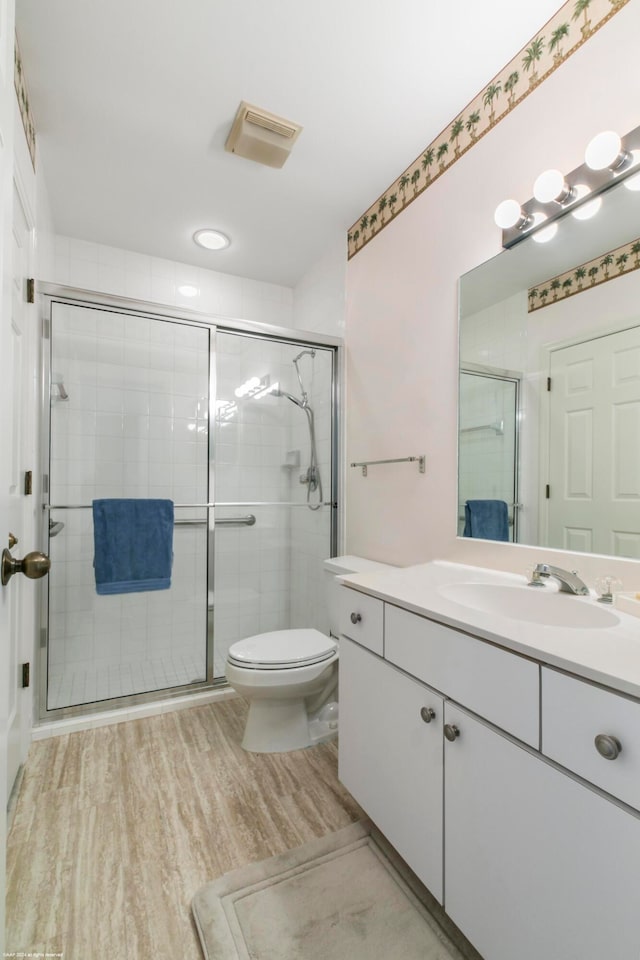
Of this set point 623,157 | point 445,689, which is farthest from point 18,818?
point 623,157

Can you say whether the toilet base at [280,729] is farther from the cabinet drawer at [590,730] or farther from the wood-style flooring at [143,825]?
the cabinet drawer at [590,730]

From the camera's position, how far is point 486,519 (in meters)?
1.56

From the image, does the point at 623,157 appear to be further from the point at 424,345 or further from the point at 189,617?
the point at 189,617

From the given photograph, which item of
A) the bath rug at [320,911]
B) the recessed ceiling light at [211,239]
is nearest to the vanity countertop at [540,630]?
the bath rug at [320,911]

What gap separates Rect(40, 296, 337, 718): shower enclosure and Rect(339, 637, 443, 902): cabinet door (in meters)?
1.10

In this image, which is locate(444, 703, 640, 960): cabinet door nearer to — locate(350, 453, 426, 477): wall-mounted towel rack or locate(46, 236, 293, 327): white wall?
locate(350, 453, 426, 477): wall-mounted towel rack

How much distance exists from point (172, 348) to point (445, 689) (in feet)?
7.01

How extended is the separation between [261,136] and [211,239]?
0.88 m

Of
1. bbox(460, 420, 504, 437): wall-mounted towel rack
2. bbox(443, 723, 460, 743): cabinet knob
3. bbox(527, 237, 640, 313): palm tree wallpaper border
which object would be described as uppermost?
bbox(527, 237, 640, 313): palm tree wallpaper border

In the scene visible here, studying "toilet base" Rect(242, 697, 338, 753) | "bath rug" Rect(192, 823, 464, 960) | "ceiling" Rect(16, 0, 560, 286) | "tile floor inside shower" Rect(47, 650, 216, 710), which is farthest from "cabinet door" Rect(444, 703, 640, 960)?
"ceiling" Rect(16, 0, 560, 286)

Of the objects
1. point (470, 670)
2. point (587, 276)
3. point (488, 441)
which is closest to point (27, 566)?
point (470, 670)

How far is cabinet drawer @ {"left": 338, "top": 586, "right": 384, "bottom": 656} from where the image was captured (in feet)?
4.12

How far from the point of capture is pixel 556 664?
770 millimetres

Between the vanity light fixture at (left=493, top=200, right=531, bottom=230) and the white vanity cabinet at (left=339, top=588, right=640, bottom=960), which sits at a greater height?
the vanity light fixture at (left=493, top=200, right=531, bottom=230)
